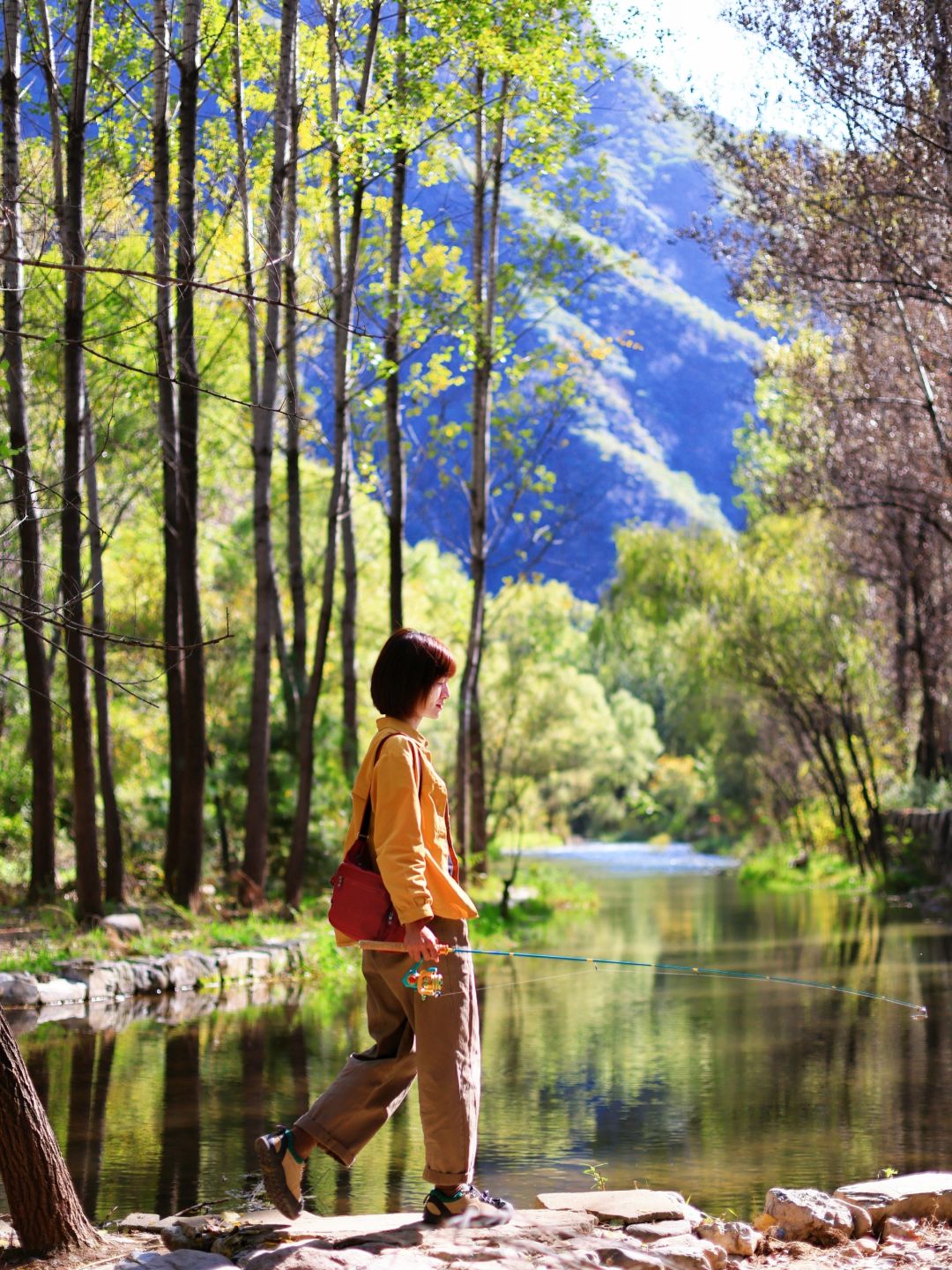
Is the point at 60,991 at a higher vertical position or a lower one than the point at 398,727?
lower

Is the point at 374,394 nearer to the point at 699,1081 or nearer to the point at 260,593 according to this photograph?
the point at 260,593

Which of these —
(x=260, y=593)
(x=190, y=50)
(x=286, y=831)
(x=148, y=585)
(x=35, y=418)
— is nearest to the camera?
(x=190, y=50)

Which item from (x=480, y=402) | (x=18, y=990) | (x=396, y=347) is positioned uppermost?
(x=480, y=402)

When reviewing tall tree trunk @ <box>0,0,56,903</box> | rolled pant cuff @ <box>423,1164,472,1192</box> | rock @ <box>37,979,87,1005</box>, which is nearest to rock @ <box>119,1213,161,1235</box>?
rolled pant cuff @ <box>423,1164,472,1192</box>

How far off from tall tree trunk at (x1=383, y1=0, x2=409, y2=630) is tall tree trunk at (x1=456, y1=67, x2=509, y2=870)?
1.73 meters

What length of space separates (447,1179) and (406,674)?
1604 mm

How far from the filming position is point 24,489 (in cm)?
703

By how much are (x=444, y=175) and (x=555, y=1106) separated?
1266 cm

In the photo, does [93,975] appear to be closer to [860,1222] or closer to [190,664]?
[190,664]

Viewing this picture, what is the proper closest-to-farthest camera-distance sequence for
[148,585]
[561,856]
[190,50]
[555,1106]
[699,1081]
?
[555,1106] < [699,1081] < [190,50] < [148,585] < [561,856]

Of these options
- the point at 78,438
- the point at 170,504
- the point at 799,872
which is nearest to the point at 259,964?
the point at 78,438

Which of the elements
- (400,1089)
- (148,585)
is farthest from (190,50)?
(148,585)

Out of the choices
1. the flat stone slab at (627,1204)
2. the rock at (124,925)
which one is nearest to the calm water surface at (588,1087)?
the flat stone slab at (627,1204)

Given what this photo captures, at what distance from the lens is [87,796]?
577 inches
